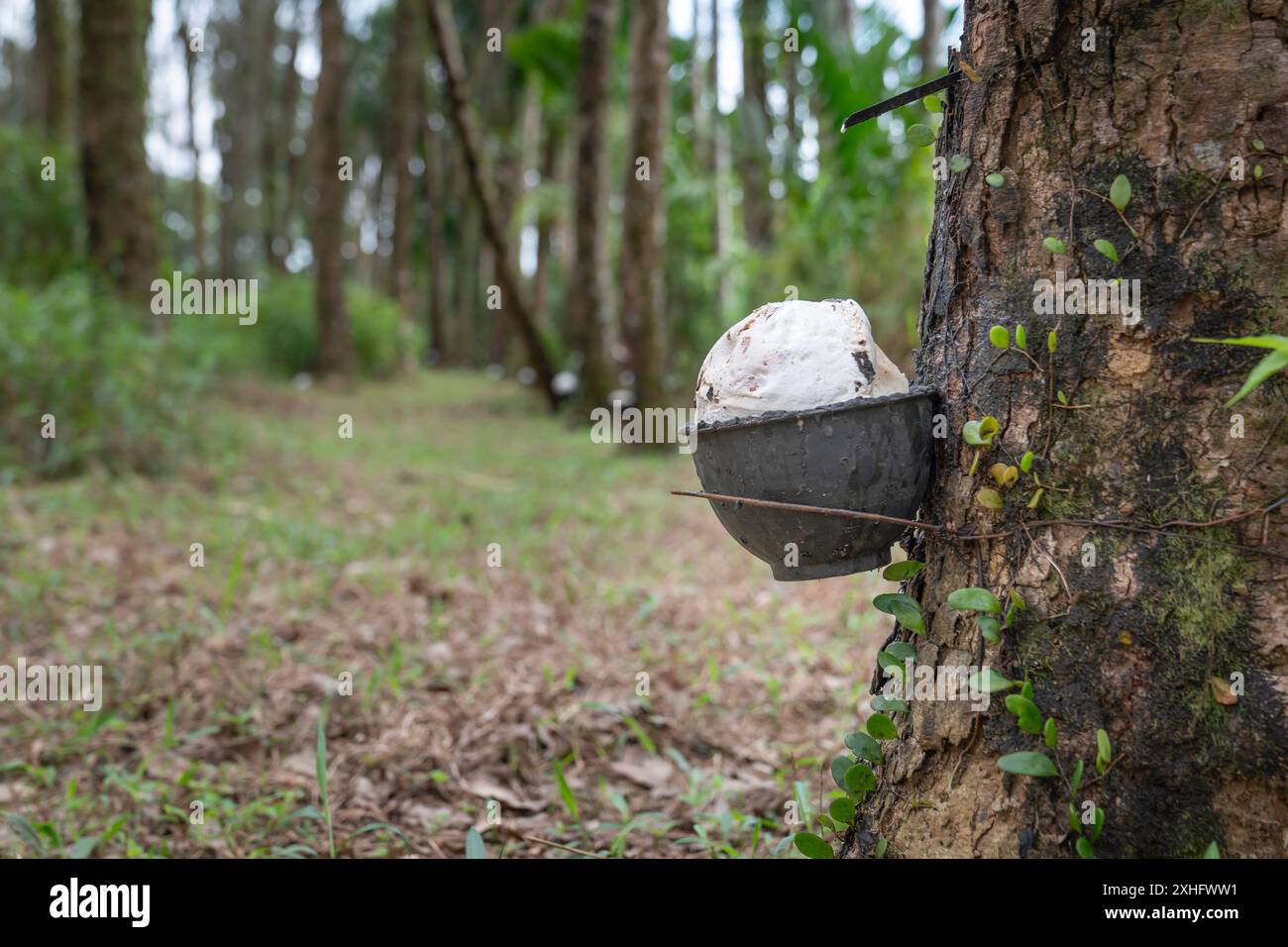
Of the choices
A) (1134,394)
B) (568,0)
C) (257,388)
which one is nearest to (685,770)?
(1134,394)

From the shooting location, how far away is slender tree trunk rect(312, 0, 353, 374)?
13055 mm

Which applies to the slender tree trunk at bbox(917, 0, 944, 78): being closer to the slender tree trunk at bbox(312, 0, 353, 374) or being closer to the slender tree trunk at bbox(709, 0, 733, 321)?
the slender tree trunk at bbox(709, 0, 733, 321)

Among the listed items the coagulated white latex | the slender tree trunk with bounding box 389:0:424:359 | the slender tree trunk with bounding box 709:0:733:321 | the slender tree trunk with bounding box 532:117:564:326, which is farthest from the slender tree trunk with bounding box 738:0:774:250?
the coagulated white latex

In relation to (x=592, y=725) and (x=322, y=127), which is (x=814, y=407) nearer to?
(x=592, y=725)

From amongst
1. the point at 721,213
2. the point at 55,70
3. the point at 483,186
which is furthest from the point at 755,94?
the point at 55,70

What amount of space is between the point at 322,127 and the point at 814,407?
543 inches

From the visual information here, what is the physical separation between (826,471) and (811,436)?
0.05m

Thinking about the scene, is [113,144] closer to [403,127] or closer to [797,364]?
[797,364]

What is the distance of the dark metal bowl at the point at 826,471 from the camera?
4.61 ft

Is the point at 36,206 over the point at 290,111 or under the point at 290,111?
under

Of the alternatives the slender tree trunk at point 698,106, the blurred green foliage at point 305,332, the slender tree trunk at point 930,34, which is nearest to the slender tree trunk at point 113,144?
the blurred green foliage at point 305,332

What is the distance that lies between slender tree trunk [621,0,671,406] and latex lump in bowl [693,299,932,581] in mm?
6576

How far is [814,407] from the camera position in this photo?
142 cm

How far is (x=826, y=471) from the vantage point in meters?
1.42
